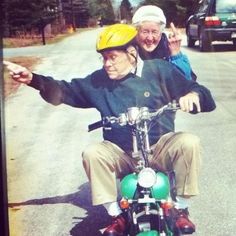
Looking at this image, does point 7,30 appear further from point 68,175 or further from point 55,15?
point 68,175

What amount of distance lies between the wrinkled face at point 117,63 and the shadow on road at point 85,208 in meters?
0.33

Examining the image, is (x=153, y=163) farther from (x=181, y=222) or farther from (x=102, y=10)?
(x=102, y=10)

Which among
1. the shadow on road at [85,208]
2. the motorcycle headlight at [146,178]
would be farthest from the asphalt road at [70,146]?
the motorcycle headlight at [146,178]

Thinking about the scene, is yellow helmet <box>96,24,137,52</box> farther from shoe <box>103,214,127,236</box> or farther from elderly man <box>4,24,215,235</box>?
shoe <box>103,214,127,236</box>

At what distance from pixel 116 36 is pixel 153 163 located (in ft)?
1.20

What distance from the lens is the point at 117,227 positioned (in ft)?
6.34

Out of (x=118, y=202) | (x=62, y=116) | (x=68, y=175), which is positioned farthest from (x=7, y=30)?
(x=118, y=202)

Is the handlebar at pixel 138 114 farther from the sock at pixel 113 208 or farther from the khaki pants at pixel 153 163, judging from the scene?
the sock at pixel 113 208

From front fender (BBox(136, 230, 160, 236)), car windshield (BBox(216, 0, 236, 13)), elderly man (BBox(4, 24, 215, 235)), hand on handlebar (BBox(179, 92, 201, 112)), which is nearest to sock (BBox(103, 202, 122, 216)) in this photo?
elderly man (BBox(4, 24, 215, 235))

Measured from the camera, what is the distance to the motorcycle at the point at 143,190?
1849 mm

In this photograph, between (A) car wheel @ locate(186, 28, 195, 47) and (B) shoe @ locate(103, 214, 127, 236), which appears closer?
(A) car wheel @ locate(186, 28, 195, 47)

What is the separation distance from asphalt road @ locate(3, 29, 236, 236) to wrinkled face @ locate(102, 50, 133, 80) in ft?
0.10

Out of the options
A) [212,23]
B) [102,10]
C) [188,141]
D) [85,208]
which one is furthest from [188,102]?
[85,208]

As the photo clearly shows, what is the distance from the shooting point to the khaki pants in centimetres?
189
